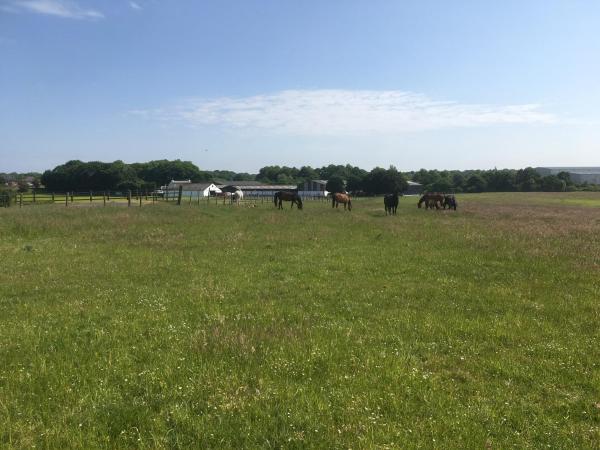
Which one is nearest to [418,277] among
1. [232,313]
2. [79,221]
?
[232,313]

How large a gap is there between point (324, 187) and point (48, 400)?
597 feet

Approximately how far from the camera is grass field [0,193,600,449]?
17.4ft

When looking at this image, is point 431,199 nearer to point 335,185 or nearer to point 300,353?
point 300,353

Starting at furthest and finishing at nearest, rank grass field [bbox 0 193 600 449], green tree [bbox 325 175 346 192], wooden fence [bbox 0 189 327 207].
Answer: green tree [bbox 325 175 346 192] → wooden fence [bbox 0 189 327 207] → grass field [bbox 0 193 600 449]

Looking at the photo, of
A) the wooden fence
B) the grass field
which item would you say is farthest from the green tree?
the grass field

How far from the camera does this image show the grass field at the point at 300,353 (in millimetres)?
5289

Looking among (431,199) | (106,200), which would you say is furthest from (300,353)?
(106,200)

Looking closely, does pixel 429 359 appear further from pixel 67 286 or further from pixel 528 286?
pixel 67 286

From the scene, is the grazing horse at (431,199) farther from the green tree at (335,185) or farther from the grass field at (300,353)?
the green tree at (335,185)

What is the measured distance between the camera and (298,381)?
21.3 feet

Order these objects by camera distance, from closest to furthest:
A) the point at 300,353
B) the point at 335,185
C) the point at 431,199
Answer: the point at 300,353 → the point at 431,199 → the point at 335,185

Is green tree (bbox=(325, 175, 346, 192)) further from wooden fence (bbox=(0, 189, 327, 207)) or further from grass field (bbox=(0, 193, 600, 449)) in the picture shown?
grass field (bbox=(0, 193, 600, 449))

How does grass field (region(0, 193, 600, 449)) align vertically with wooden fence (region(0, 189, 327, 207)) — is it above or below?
below

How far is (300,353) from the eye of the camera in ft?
24.3
